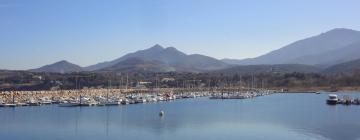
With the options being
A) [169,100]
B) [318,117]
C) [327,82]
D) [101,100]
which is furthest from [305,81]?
[318,117]

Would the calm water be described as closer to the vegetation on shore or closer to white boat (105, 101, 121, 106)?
white boat (105, 101, 121, 106)

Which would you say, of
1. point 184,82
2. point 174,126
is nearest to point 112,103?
point 174,126

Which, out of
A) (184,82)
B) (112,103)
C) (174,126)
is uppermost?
(184,82)

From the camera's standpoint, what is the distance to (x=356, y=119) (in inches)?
2016

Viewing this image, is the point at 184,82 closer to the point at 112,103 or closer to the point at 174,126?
the point at 112,103

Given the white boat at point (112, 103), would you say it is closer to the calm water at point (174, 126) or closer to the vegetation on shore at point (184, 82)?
the calm water at point (174, 126)

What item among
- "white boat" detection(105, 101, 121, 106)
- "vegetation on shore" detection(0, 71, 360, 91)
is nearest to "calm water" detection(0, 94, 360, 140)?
"white boat" detection(105, 101, 121, 106)

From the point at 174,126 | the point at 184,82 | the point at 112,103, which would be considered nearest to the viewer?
the point at 174,126


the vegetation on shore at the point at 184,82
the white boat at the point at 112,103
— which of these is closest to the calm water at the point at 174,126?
the white boat at the point at 112,103

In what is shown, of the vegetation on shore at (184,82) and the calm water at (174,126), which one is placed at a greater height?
the vegetation on shore at (184,82)

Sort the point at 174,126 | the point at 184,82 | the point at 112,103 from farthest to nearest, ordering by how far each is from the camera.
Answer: the point at 184,82, the point at 112,103, the point at 174,126

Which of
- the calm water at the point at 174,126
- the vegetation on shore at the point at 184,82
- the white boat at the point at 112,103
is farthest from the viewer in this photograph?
the vegetation on shore at the point at 184,82

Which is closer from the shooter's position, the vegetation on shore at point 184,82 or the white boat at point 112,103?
the white boat at point 112,103

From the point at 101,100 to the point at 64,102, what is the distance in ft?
19.6
